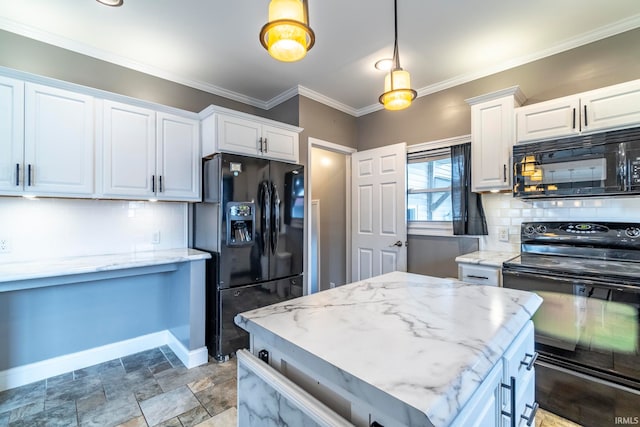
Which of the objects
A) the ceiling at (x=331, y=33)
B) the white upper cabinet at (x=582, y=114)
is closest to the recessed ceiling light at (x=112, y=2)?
the ceiling at (x=331, y=33)

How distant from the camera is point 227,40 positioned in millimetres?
2488

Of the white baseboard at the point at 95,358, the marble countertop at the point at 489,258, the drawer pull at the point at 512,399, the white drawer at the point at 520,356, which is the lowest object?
the white baseboard at the point at 95,358

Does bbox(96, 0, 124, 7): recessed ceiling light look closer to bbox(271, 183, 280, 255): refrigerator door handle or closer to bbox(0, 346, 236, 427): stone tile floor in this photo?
bbox(271, 183, 280, 255): refrigerator door handle

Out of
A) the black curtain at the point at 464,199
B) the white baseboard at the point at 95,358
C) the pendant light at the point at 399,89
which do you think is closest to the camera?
the pendant light at the point at 399,89

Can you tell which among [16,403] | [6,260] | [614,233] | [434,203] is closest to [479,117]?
[434,203]

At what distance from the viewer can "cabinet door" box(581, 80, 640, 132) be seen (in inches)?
80.3

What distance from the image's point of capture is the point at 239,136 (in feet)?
9.03

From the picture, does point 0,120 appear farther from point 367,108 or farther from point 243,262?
point 367,108

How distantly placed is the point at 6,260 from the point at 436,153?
3.95 m

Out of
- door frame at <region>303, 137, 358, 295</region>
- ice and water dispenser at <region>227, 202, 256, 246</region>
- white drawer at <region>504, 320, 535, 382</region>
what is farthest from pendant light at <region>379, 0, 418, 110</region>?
door frame at <region>303, 137, 358, 295</region>

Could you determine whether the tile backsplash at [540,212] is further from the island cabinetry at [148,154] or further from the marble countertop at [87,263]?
the island cabinetry at [148,154]

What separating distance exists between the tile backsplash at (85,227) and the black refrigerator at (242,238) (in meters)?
0.31

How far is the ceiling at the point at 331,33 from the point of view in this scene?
210 centimetres

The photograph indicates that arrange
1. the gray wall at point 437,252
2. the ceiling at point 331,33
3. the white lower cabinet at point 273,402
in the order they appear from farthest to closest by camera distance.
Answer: the gray wall at point 437,252
the ceiling at point 331,33
the white lower cabinet at point 273,402
